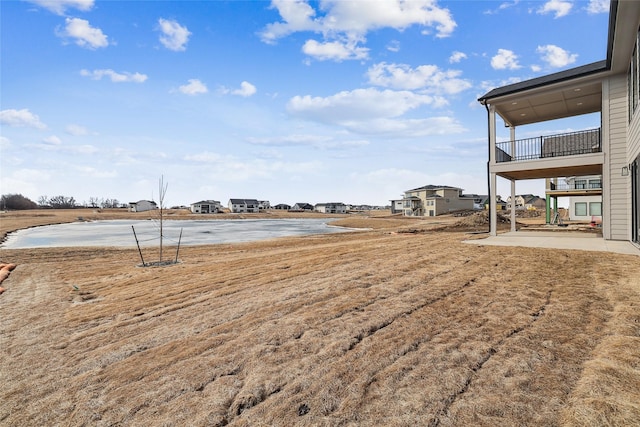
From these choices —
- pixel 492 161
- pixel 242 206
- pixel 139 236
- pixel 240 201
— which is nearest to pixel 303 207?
pixel 242 206

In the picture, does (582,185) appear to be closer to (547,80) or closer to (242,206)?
(547,80)

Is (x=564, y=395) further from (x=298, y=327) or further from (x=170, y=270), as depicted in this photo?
(x=170, y=270)

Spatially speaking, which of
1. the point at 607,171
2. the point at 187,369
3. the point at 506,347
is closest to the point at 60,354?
the point at 187,369

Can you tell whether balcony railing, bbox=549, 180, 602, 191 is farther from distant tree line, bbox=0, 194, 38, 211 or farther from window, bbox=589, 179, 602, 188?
distant tree line, bbox=0, 194, 38, 211

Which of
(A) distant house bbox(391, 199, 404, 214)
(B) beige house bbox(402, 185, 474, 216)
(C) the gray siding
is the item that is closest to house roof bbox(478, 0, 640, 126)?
(C) the gray siding

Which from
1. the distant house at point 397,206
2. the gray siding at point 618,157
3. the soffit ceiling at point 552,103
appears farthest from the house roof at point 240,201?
the gray siding at point 618,157

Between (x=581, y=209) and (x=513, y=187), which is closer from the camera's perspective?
(x=513, y=187)

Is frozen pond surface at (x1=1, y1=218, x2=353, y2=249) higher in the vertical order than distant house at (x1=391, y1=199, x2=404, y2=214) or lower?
lower

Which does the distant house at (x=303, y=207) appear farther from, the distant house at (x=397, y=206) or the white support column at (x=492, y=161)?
the white support column at (x=492, y=161)

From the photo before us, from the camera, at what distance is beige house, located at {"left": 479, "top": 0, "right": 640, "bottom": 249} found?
8516 millimetres

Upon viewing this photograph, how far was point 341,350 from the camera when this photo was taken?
3586 millimetres

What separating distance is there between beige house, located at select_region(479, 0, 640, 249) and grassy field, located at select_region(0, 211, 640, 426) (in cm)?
428

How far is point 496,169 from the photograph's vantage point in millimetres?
12742

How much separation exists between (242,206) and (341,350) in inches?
3770
